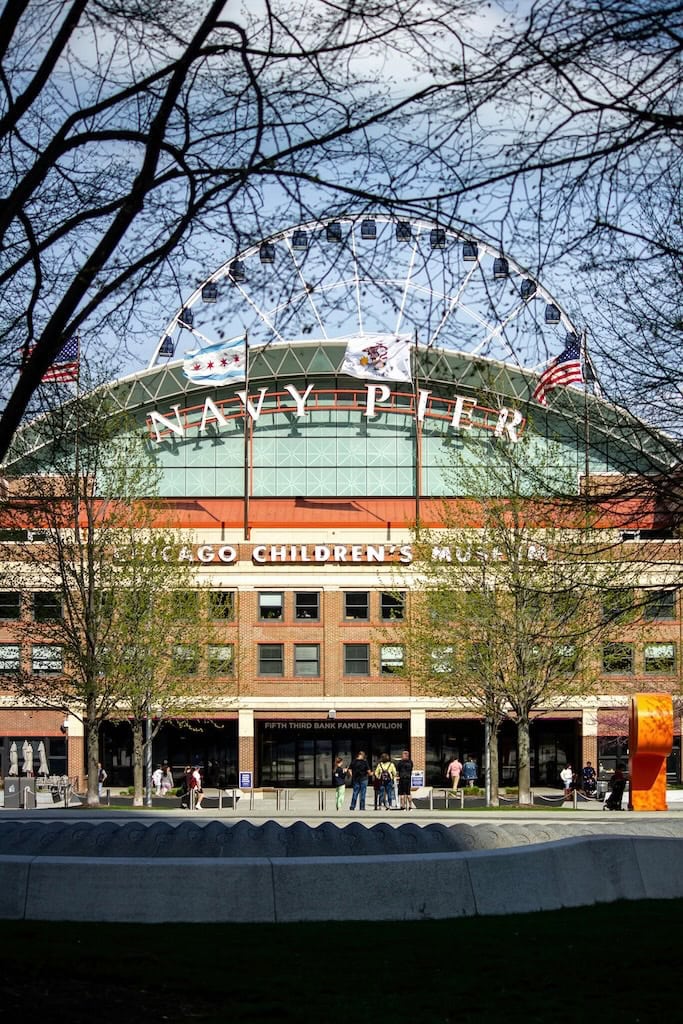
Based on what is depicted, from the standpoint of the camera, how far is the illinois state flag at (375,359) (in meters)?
74.2

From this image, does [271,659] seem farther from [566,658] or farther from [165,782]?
[566,658]

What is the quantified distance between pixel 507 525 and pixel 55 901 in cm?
3054

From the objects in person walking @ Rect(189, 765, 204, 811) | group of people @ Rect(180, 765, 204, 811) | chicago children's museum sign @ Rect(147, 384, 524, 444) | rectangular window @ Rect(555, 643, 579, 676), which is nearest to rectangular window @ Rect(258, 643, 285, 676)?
group of people @ Rect(180, 765, 204, 811)

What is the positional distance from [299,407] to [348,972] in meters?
68.7

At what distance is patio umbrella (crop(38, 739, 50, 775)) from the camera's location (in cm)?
5844

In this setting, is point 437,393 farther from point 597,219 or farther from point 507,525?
point 597,219

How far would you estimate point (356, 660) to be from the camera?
207 ft

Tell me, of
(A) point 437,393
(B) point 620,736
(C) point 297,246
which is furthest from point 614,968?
(A) point 437,393

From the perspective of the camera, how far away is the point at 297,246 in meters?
12.1

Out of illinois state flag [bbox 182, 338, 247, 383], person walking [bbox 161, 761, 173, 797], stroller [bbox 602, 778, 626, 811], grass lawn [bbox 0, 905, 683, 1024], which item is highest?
illinois state flag [bbox 182, 338, 247, 383]

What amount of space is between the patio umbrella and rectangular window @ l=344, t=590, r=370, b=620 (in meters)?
13.5

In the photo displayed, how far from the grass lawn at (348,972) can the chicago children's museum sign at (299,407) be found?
2588 inches

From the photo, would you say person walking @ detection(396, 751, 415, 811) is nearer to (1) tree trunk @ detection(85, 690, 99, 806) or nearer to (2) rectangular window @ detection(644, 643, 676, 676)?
(2) rectangular window @ detection(644, 643, 676, 676)

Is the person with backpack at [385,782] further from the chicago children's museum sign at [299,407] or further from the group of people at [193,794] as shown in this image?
the chicago children's museum sign at [299,407]
